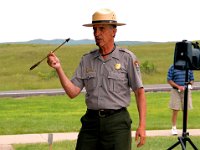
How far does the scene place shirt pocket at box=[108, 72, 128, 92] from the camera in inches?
222

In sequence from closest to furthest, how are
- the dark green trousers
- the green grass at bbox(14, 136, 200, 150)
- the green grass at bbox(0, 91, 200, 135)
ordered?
the dark green trousers → the green grass at bbox(14, 136, 200, 150) → the green grass at bbox(0, 91, 200, 135)

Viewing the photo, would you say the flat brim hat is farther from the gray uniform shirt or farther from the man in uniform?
the gray uniform shirt

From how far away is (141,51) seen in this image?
74.9 m

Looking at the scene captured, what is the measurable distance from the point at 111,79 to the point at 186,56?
2479mm

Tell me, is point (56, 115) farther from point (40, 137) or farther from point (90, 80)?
point (90, 80)

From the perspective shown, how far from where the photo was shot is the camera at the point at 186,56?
25.8ft

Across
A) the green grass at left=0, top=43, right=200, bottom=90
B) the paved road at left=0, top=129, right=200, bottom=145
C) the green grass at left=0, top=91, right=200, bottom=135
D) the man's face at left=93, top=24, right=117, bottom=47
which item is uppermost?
the man's face at left=93, top=24, right=117, bottom=47

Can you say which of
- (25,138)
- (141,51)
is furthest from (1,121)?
(141,51)

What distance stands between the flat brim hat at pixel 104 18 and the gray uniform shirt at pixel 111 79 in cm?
25

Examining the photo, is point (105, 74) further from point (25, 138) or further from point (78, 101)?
point (78, 101)

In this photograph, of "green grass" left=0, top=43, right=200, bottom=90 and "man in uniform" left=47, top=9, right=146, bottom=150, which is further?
"green grass" left=0, top=43, right=200, bottom=90

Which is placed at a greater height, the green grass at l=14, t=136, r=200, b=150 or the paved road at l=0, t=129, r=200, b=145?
the green grass at l=14, t=136, r=200, b=150

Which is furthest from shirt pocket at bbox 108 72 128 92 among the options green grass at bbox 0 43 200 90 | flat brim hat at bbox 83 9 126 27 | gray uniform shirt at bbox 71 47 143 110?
green grass at bbox 0 43 200 90

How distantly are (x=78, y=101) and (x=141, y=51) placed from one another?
53.4 metres
